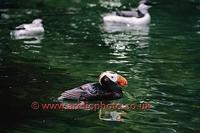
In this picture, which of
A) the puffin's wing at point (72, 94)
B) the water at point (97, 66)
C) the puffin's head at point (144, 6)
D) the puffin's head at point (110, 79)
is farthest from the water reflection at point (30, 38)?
the puffin's wing at point (72, 94)

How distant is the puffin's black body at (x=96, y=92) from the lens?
49.8 ft

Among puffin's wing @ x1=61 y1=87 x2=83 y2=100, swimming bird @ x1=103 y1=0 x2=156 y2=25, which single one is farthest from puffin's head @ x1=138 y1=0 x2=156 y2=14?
puffin's wing @ x1=61 y1=87 x2=83 y2=100

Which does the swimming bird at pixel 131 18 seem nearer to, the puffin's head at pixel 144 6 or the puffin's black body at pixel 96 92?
the puffin's head at pixel 144 6

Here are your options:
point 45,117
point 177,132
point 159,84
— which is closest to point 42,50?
point 159,84

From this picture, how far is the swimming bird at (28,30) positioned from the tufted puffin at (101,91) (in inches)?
443

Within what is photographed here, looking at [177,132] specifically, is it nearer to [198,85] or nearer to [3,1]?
[198,85]

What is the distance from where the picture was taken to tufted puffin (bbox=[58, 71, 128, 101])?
1517 centimetres

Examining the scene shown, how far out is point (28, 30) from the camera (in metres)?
26.7

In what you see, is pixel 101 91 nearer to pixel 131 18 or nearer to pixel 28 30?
pixel 28 30

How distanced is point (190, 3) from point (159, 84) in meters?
20.6

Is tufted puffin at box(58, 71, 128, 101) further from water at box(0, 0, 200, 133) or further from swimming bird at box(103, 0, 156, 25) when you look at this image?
swimming bird at box(103, 0, 156, 25)

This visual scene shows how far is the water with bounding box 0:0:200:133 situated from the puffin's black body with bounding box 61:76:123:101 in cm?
38

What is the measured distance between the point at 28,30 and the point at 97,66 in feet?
25.7

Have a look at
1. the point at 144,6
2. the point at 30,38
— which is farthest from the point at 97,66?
the point at 144,6
